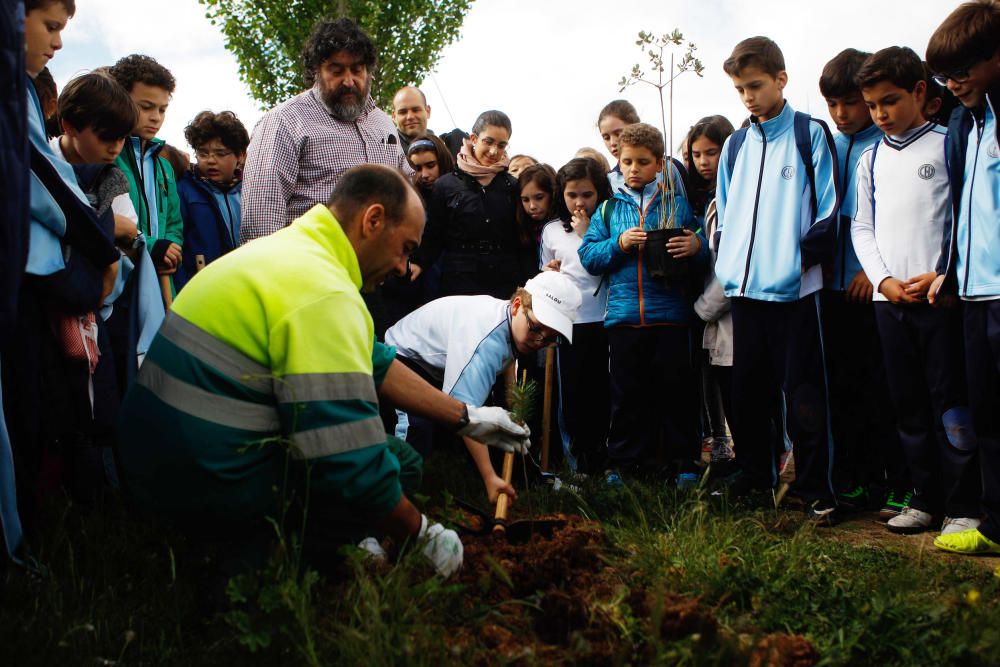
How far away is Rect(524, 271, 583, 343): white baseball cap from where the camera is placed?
419 cm

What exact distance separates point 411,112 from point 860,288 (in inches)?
149

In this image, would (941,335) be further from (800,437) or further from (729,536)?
(729,536)

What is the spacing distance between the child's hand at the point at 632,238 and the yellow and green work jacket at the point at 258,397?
2.79 m

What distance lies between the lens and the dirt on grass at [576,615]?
7.41 feet

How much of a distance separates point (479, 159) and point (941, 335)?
3.03 meters

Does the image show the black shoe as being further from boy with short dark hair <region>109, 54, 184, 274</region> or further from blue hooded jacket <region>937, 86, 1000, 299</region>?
boy with short dark hair <region>109, 54, 184, 274</region>

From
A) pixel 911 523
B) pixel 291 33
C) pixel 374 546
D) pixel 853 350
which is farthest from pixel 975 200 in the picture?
Answer: pixel 291 33

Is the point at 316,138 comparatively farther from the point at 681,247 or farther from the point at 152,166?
the point at 681,247

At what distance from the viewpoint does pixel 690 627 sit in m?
2.33

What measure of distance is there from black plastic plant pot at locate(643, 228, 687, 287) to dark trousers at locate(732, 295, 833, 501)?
0.48m

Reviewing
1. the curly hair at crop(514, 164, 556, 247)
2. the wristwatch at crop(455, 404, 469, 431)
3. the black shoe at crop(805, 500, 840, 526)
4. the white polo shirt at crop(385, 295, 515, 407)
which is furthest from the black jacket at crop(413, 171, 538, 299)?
the wristwatch at crop(455, 404, 469, 431)

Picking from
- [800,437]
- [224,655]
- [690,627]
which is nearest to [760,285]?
[800,437]

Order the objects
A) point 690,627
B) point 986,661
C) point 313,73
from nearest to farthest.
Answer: point 986,661, point 690,627, point 313,73

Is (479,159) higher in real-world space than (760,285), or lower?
higher
